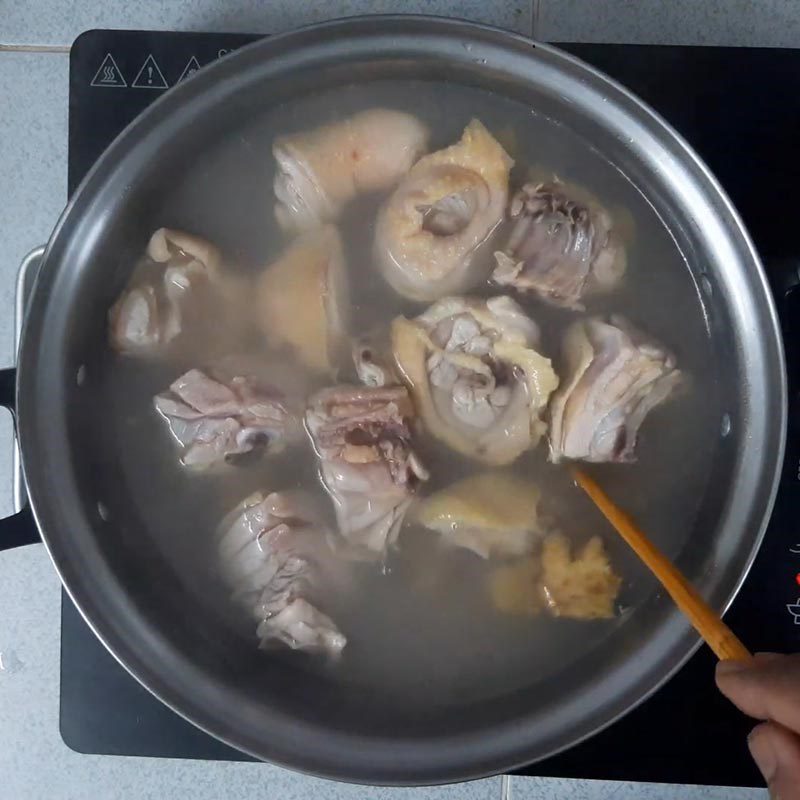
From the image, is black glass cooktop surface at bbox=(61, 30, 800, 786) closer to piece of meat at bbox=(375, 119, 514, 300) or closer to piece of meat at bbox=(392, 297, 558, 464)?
piece of meat at bbox=(375, 119, 514, 300)

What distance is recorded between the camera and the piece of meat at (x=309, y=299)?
1.04 meters

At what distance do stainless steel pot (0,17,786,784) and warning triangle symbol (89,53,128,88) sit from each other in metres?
0.20

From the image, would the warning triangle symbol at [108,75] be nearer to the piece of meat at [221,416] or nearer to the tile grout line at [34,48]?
the tile grout line at [34,48]

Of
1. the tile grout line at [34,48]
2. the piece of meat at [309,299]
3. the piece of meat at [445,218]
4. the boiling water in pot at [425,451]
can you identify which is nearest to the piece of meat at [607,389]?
the boiling water in pot at [425,451]

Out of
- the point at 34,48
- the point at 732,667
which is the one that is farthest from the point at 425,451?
the point at 34,48

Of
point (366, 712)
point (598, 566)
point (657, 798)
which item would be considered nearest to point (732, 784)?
point (657, 798)

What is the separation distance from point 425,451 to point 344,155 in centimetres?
41

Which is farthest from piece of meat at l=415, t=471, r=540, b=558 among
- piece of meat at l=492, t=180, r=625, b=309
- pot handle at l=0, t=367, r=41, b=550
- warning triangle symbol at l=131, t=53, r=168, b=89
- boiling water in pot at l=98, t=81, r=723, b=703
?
warning triangle symbol at l=131, t=53, r=168, b=89

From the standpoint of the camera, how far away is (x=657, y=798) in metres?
1.15

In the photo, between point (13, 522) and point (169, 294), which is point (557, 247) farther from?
point (13, 522)

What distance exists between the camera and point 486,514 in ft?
3.35

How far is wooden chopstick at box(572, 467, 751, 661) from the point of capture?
750mm

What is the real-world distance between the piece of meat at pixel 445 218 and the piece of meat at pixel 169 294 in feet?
0.71

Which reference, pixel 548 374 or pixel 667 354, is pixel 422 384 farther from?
pixel 667 354
